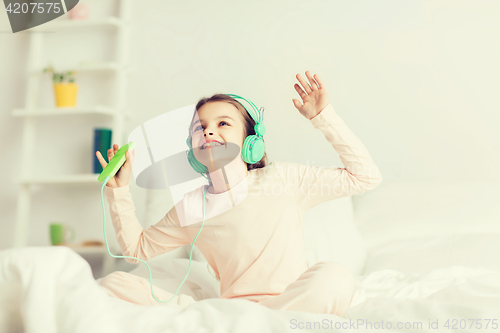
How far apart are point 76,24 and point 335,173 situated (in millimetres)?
1498

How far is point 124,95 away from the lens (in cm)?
192

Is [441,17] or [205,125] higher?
[441,17]

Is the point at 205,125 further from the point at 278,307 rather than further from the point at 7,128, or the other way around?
the point at 7,128

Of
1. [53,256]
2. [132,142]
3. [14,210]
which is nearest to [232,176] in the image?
[132,142]

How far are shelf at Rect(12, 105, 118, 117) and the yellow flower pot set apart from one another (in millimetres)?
35

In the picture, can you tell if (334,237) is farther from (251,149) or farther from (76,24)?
(76,24)

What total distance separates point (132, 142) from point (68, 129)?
117 cm

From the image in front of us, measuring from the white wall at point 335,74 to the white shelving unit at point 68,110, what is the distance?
62mm

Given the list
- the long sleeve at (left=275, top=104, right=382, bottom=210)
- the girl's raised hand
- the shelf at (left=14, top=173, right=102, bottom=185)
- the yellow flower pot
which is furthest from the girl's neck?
the yellow flower pot

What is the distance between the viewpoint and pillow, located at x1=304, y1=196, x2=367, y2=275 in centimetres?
131

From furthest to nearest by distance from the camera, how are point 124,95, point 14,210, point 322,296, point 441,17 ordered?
point 14,210, point 124,95, point 441,17, point 322,296

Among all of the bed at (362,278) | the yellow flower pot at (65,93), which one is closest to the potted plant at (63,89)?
the yellow flower pot at (65,93)

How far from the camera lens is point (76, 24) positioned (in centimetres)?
194

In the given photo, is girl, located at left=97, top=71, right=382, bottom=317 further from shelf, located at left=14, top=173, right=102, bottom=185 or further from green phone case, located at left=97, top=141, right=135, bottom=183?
shelf, located at left=14, top=173, right=102, bottom=185
